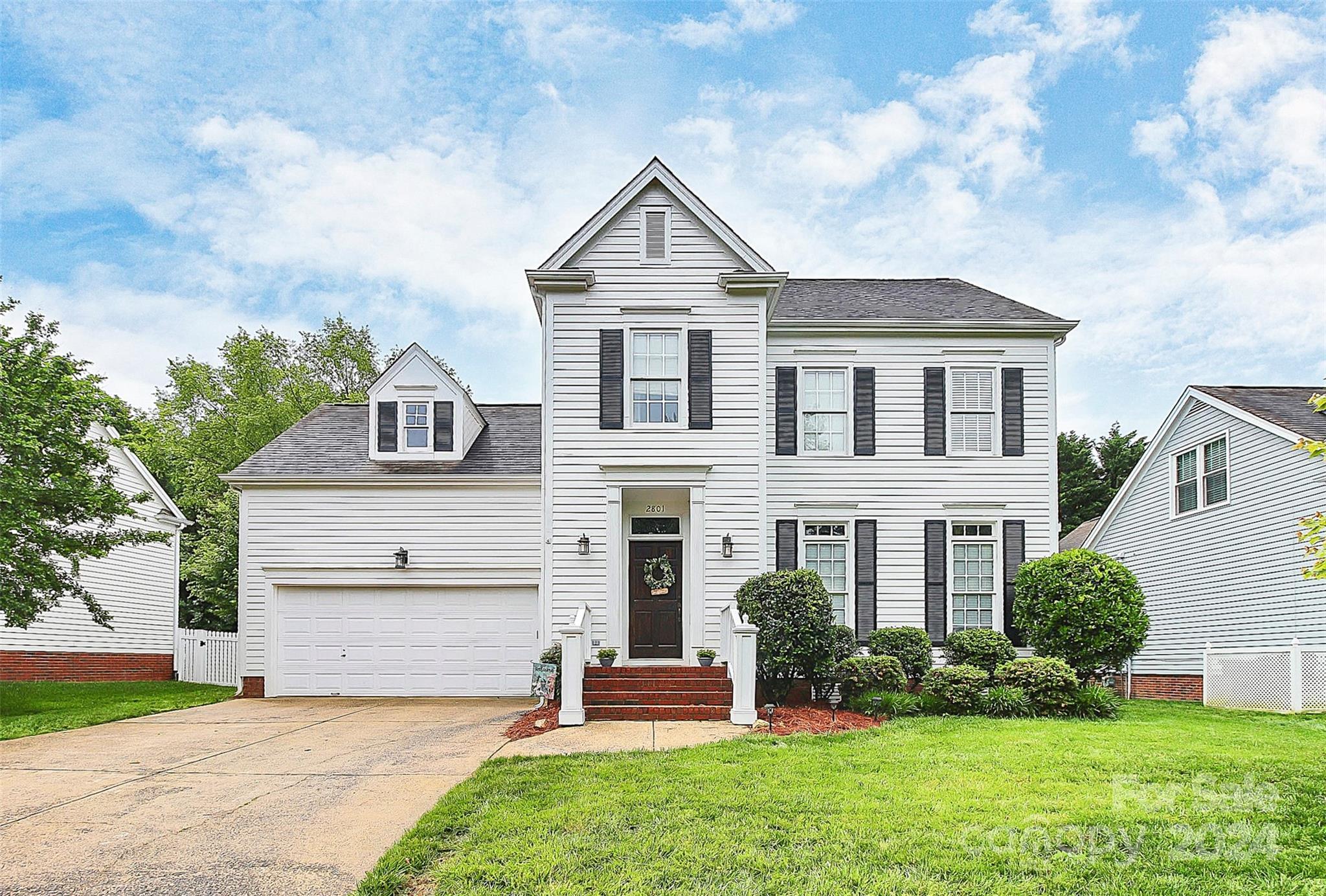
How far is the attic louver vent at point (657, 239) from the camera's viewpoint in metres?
15.3

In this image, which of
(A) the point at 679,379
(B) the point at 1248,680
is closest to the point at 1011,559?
(B) the point at 1248,680

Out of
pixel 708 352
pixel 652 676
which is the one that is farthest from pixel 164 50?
pixel 652 676

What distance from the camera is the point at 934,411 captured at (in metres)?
16.3

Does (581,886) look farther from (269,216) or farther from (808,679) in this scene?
(269,216)

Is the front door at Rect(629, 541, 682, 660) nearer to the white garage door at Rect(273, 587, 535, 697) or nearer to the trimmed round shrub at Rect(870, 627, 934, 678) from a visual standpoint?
the trimmed round shrub at Rect(870, 627, 934, 678)

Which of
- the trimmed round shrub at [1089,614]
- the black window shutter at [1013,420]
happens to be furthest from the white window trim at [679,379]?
the trimmed round shrub at [1089,614]

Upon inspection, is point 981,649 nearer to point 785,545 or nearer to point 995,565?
point 995,565

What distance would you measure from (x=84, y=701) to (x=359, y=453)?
20.6 feet

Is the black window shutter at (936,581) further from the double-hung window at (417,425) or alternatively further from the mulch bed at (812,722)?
the double-hung window at (417,425)

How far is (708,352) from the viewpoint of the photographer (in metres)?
15.1

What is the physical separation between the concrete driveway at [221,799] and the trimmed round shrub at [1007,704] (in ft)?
21.0

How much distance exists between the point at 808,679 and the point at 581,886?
8.52m

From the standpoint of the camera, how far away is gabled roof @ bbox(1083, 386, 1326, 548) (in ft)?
→ 54.3

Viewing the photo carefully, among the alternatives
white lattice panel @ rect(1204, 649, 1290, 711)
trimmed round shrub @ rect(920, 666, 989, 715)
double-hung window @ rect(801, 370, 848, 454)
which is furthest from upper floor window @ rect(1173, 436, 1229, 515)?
trimmed round shrub @ rect(920, 666, 989, 715)
